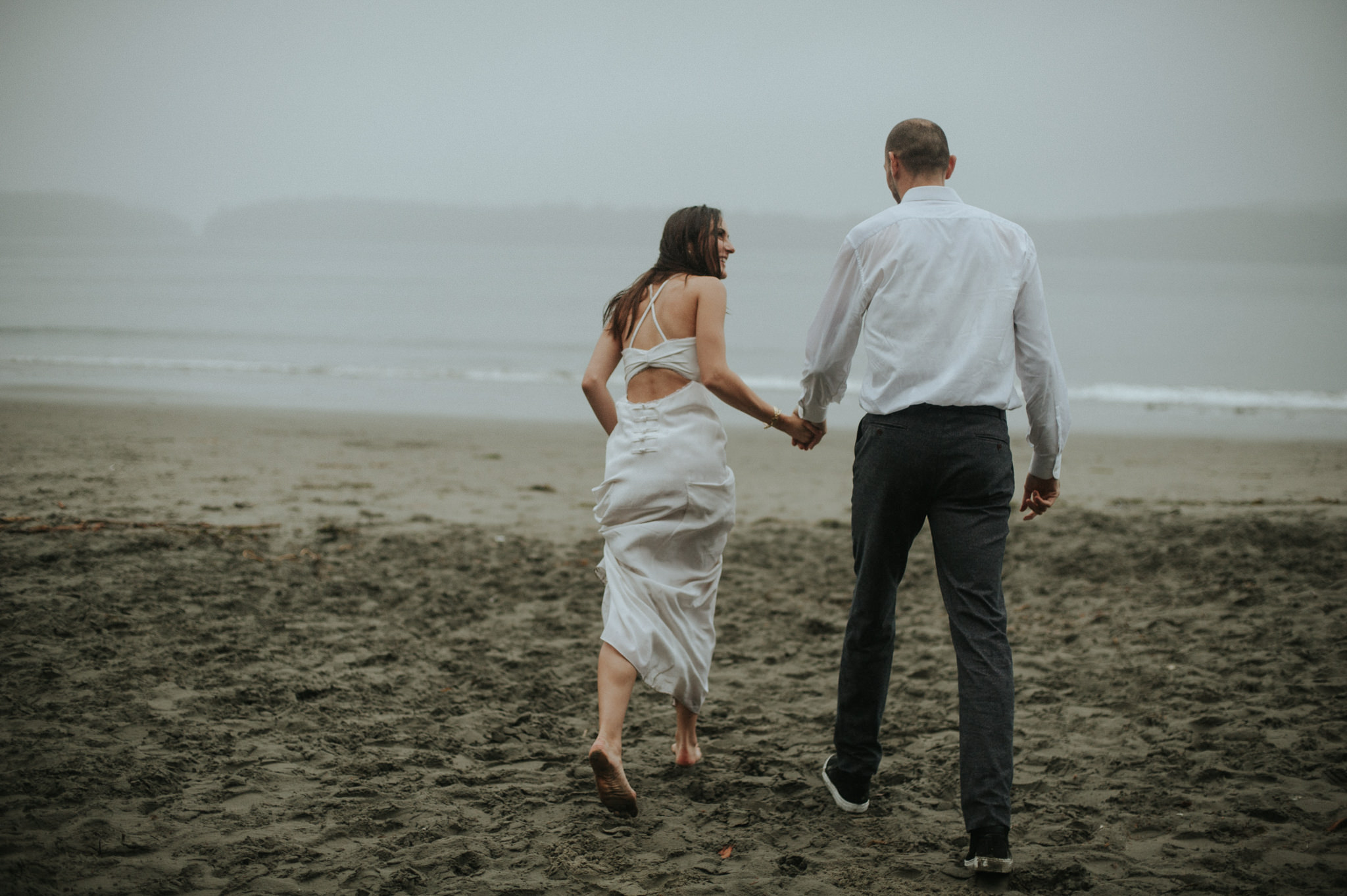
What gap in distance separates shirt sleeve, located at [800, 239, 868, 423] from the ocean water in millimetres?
11443

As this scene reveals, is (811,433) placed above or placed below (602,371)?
below

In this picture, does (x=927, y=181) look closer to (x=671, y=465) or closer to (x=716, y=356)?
(x=716, y=356)

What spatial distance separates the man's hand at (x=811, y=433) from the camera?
326 centimetres

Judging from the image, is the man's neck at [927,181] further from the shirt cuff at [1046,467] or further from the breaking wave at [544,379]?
the breaking wave at [544,379]

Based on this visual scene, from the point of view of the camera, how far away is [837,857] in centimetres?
278

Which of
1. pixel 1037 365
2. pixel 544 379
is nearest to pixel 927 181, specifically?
pixel 1037 365

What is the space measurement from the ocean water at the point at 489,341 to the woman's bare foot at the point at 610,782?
11669 millimetres

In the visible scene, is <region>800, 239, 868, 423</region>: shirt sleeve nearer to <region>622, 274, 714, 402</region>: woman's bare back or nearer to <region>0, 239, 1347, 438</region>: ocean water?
<region>622, 274, 714, 402</region>: woman's bare back

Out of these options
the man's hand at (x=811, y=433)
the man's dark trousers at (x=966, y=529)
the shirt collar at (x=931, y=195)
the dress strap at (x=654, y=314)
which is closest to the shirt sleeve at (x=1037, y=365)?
the man's dark trousers at (x=966, y=529)

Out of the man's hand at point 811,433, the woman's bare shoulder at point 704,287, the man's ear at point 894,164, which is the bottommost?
the man's hand at point 811,433

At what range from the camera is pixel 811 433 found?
3.31 m

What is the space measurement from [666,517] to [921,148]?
1.43 meters

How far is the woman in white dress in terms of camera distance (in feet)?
10.6

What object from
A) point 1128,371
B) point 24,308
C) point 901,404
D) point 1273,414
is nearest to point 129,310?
point 24,308
